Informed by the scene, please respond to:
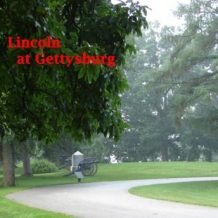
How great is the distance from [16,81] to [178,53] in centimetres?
2077

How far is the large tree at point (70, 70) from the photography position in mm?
3365

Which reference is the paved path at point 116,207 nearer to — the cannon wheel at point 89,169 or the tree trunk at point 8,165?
the tree trunk at point 8,165

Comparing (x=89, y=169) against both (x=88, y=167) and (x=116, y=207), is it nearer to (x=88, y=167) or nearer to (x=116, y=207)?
(x=88, y=167)

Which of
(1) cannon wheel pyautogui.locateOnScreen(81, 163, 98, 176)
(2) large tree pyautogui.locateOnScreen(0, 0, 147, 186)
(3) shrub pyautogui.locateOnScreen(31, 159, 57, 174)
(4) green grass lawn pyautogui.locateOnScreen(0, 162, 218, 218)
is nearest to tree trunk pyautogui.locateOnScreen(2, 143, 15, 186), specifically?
(4) green grass lawn pyautogui.locateOnScreen(0, 162, 218, 218)

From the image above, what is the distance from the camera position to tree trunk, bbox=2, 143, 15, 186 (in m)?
23.7

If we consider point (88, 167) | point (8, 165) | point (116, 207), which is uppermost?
point (8, 165)

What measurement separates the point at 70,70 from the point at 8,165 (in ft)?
68.7

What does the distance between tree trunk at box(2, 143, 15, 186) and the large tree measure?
62.5 ft

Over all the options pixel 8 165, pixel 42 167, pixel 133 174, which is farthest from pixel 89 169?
pixel 42 167

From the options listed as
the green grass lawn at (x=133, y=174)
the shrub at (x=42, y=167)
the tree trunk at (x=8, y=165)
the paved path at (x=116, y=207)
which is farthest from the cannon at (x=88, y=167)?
the paved path at (x=116, y=207)

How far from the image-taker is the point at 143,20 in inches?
169

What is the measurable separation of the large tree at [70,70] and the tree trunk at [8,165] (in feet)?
62.5

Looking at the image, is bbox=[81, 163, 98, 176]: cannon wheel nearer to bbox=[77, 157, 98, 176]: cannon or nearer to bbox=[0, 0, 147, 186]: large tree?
bbox=[77, 157, 98, 176]: cannon

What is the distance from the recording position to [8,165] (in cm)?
2409
